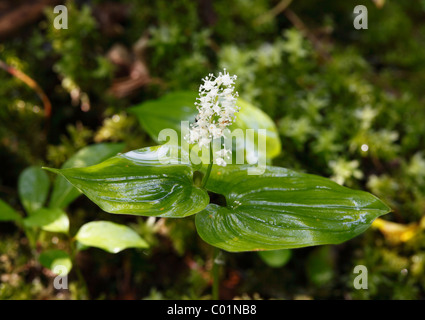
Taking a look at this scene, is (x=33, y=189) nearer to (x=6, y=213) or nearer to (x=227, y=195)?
(x=6, y=213)

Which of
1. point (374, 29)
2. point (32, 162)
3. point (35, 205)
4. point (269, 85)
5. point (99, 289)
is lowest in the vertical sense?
point (99, 289)

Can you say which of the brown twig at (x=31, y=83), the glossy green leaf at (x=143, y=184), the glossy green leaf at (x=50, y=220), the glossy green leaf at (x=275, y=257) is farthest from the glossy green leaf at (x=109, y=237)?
the brown twig at (x=31, y=83)

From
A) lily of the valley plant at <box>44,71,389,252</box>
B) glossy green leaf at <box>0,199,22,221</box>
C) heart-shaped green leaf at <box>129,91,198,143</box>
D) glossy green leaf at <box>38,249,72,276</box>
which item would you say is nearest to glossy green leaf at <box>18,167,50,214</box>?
glossy green leaf at <box>0,199,22,221</box>

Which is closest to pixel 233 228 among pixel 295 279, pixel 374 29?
pixel 295 279

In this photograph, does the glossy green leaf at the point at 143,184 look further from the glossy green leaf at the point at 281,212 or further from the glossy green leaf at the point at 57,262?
the glossy green leaf at the point at 57,262
